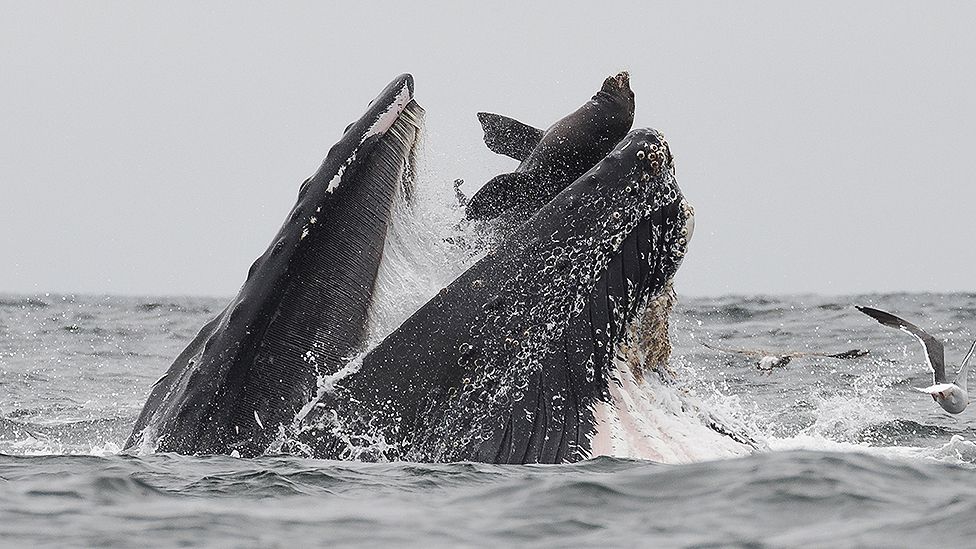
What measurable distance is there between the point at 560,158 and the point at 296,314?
1.41m

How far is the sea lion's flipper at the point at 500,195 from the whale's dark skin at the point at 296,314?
42 cm

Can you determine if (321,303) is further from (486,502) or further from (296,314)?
(486,502)

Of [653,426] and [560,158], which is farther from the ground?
[560,158]

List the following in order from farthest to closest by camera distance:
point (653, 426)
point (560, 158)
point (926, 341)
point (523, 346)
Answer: point (926, 341), point (560, 158), point (653, 426), point (523, 346)

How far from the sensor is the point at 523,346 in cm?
578

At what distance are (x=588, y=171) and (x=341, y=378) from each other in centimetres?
139

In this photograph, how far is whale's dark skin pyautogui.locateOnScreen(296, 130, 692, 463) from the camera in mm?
5684

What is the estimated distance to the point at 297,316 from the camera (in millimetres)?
5809

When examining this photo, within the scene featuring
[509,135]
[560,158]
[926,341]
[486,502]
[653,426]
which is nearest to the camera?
[486,502]

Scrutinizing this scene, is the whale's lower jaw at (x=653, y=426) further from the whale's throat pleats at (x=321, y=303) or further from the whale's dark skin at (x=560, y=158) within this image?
the whale's throat pleats at (x=321, y=303)

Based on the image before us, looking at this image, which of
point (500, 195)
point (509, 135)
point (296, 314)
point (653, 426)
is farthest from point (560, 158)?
point (296, 314)

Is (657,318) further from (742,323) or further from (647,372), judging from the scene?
(742,323)

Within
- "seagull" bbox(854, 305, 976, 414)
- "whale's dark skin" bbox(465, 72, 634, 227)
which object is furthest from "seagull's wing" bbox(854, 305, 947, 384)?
"whale's dark skin" bbox(465, 72, 634, 227)

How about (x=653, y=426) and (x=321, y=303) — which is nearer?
(x=321, y=303)
